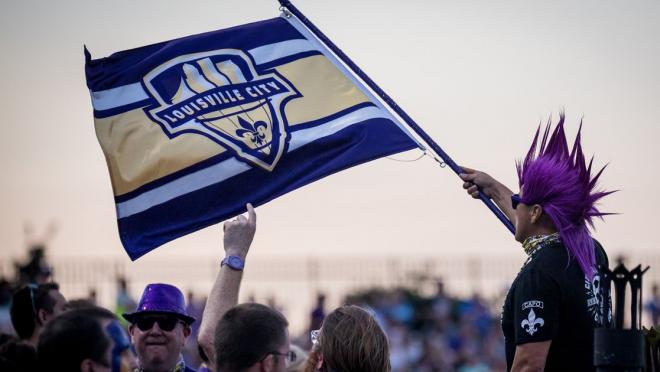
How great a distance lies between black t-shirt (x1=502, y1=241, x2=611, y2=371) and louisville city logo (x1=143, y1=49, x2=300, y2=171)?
215cm

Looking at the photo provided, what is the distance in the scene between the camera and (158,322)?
6926 mm

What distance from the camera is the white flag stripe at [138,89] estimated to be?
26.0 feet

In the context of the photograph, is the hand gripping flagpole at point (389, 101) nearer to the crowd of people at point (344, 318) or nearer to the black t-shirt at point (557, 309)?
the crowd of people at point (344, 318)

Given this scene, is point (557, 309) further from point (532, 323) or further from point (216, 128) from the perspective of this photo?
point (216, 128)

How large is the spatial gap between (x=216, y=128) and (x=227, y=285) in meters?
1.76

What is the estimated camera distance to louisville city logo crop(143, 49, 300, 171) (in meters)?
7.82

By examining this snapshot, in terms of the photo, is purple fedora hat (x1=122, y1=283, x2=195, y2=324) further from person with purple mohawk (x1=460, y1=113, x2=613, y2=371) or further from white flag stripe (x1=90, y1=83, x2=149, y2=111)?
person with purple mohawk (x1=460, y1=113, x2=613, y2=371)

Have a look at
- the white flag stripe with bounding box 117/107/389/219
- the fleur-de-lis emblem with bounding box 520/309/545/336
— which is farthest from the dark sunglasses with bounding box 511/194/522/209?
the white flag stripe with bounding box 117/107/389/219

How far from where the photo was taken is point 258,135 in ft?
25.7

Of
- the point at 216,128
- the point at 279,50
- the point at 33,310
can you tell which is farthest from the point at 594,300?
the point at 33,310

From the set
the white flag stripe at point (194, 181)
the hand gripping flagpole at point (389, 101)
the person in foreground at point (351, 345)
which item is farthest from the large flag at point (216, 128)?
the person in foreground at point (351, 345)

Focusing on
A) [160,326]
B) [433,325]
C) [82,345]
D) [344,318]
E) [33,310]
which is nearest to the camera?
[82,345]

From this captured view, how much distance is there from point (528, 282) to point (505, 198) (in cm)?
108

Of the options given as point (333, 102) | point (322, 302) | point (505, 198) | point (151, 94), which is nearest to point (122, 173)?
point (151, 94)
